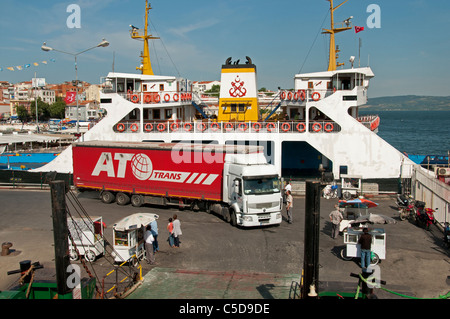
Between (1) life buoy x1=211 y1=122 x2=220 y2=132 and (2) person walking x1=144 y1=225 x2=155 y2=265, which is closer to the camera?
(2) person walking x1=144 y1=225 x2=155 y2=265

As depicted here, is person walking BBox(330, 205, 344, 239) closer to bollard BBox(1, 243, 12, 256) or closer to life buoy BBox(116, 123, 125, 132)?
bollard BBox(1, 243, 12, 256)

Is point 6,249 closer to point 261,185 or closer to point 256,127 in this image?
point 261,185

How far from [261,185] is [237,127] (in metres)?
9.52

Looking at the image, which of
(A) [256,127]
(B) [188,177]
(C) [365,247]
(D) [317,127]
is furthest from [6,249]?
(D) [317,127]

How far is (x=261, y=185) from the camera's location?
53.0ft

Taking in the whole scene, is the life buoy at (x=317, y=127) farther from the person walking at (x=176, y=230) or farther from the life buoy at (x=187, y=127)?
the person walking at (x=176, y=230)

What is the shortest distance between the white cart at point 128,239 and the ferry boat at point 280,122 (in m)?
12.4

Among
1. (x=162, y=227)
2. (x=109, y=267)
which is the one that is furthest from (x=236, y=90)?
(x=109, y=267)

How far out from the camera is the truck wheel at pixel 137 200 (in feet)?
65.6

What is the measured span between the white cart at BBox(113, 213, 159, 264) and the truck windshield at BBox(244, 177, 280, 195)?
4789 mm

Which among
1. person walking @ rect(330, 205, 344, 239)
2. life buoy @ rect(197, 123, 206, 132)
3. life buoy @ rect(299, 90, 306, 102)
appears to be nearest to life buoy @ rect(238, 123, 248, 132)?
life buoy @ rect(197, 123, 206, 132)

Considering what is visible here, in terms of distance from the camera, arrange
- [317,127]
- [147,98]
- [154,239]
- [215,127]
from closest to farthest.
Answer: [154,239] < [317,127] < [215,127] < [147,98]

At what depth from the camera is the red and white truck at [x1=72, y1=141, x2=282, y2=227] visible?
16.1m

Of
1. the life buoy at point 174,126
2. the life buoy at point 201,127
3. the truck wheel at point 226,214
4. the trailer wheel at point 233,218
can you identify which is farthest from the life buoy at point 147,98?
the trailer wheel at point 233,218
